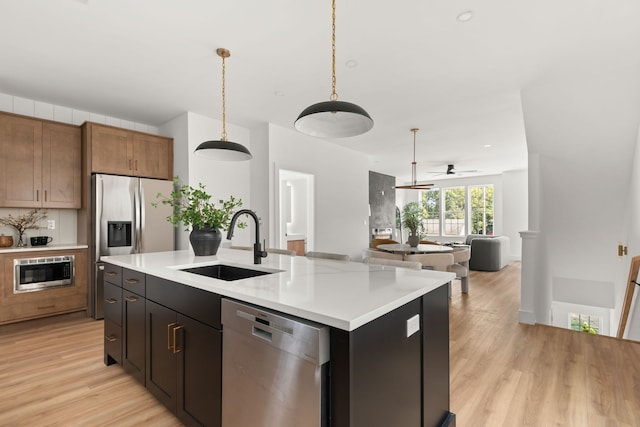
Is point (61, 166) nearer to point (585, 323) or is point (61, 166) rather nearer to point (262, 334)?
point (262, 334)

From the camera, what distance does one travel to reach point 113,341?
232 cm

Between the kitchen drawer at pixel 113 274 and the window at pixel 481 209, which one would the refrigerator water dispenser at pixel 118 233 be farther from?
the window at pixel 481 209

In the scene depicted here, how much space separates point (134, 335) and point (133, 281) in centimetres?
35

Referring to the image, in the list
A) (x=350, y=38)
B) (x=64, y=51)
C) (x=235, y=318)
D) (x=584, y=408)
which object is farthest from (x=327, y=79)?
(x=584, y=408)

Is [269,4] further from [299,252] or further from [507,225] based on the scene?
[507,225]

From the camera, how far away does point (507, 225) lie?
9.04 metres

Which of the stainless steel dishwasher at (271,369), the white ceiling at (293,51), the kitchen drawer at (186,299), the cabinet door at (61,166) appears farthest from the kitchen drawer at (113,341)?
the white ceiling at (293,51)

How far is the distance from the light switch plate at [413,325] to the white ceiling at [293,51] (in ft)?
6.33

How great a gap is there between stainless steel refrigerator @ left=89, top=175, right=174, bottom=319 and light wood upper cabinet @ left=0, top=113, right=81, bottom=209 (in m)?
0.35

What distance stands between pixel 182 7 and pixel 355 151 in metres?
4.58

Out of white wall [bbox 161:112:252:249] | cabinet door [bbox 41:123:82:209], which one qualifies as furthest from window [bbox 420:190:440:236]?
cabinet door [bbox 41:123:82:209]

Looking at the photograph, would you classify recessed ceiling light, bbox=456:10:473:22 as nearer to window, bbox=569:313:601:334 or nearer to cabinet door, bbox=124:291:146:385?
cabinet door, bbox=124:291:146:385

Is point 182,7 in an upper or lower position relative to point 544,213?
upper

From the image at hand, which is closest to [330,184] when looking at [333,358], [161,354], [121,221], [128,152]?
[128,152]
